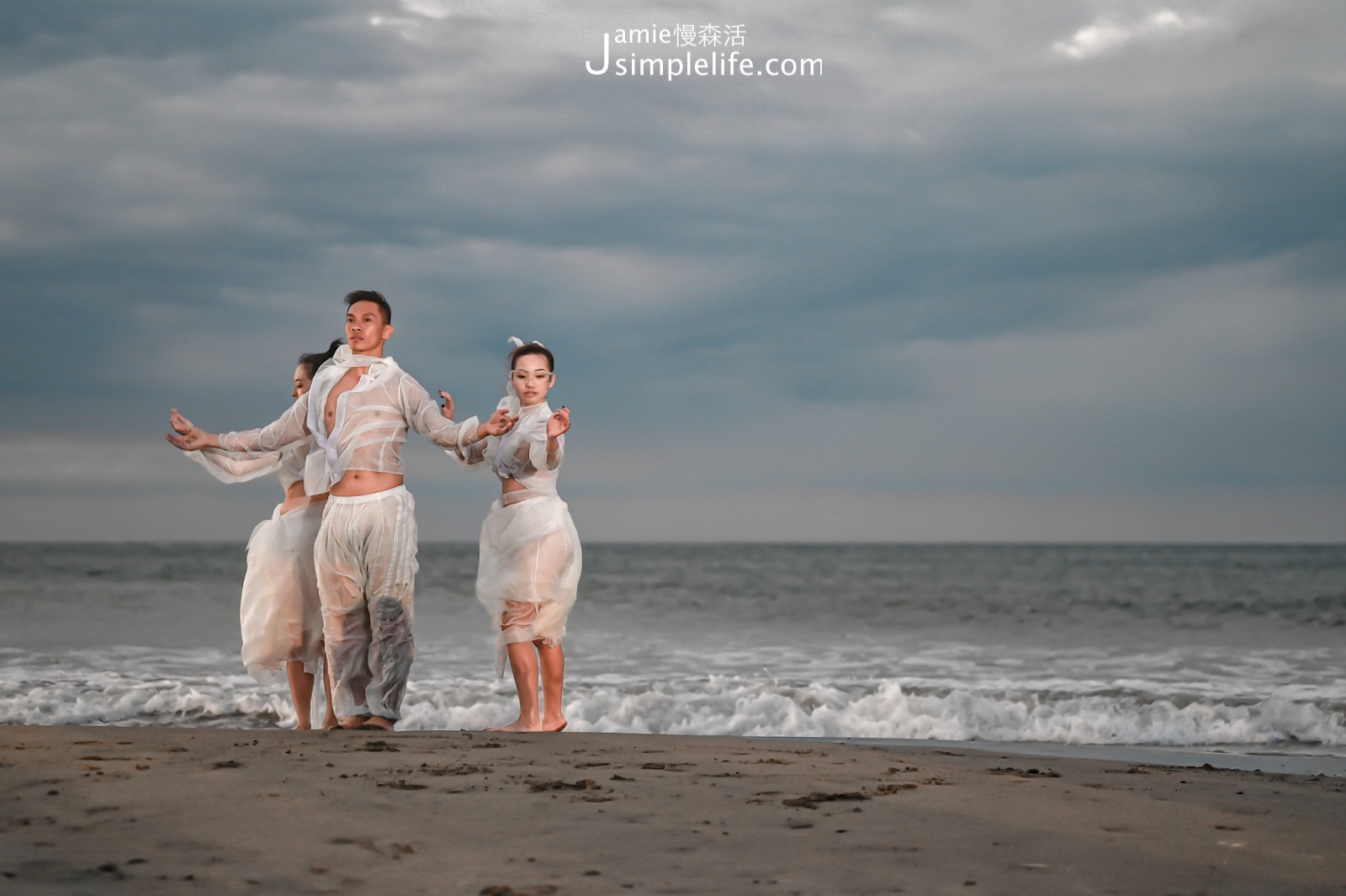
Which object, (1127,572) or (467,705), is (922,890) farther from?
(1127,572)

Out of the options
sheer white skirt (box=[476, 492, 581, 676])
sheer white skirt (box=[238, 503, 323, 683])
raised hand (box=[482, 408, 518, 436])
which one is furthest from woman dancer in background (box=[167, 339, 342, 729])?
raised hand (box=[482, 408, 518, 436])

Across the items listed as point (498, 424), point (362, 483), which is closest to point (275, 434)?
point (362, 483)

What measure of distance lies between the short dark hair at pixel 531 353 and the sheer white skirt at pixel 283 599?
1398mm

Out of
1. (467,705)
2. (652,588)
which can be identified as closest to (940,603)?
(652,588)

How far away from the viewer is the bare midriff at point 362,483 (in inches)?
240

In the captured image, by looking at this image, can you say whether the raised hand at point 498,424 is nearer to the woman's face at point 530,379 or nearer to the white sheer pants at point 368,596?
the woman's face at point 530,379

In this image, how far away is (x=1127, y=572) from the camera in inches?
1598

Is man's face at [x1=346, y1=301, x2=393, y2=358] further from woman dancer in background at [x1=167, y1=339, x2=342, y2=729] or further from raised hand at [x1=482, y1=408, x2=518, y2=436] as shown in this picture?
raised hand at [x1=482, y1=408, x2=518, y2=436]

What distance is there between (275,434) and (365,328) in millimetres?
797

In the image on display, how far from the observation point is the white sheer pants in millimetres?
6004

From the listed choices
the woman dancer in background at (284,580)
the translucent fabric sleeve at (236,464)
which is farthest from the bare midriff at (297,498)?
the translucent fabric sleeve at (236,464)

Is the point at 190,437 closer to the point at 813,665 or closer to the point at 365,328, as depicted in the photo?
the point at 365,328

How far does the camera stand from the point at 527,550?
6316 millimetres

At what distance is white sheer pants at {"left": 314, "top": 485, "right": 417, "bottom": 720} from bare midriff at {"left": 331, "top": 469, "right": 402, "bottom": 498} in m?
0.03
